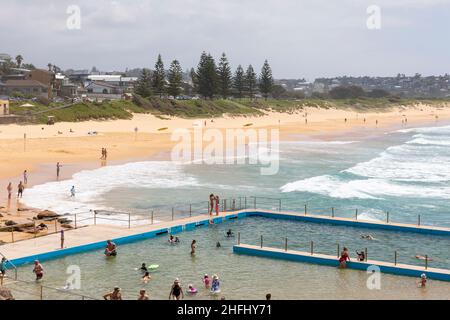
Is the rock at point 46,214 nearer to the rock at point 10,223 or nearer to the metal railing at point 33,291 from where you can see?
the rock at point 10,223

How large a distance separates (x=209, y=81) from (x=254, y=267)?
302ft

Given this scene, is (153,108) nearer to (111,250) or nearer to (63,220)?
(63,220)

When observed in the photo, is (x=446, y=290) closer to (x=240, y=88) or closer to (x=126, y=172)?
(x=126, y=172)

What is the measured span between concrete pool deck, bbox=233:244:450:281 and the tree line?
7872cm

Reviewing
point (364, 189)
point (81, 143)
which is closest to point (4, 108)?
point (81, 143)

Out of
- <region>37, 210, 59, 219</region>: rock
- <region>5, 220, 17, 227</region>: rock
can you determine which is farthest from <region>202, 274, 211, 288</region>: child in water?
<region>37, 210, 59, 219</region>: rock

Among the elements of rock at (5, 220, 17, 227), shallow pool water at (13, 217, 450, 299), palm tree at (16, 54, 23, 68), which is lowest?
shallow pool water at (13, 217, 450, 299)

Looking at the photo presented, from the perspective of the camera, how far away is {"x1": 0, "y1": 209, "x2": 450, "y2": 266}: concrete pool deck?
772 inches

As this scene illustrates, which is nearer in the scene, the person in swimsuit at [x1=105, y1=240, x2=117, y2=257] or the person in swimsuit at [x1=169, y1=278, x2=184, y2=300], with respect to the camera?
the person in swimsuit at [x1=169, y1=278, x2=184, y2=300]

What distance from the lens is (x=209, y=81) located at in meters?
110

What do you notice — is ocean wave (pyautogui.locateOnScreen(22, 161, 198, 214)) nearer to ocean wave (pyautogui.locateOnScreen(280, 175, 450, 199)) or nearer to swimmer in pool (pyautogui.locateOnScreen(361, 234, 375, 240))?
ocean wave (pyautogui.locateOnScreen(280, 175, 450, 199))
